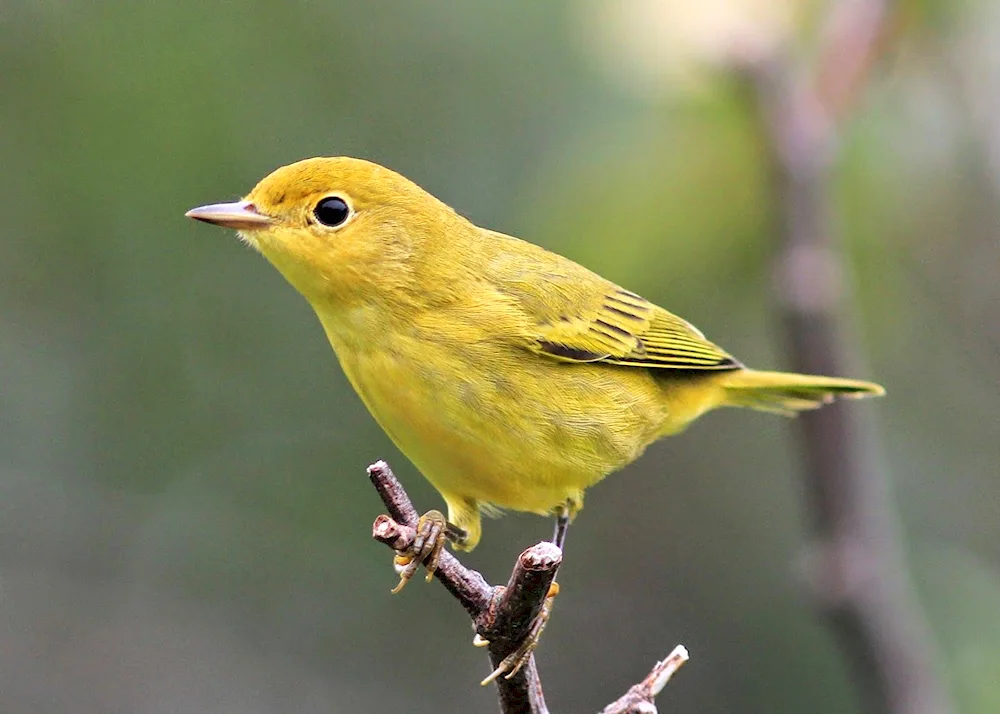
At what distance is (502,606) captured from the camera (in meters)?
2.95

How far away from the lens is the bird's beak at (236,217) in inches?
142

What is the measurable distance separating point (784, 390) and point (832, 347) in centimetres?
93

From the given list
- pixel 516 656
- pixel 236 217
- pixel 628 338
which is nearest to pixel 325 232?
pixel 236 217

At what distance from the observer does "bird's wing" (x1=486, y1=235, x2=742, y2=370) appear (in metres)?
4.07

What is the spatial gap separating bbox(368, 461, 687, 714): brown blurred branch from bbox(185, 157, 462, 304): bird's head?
953 mm

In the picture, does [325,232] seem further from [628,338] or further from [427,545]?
[628,338]

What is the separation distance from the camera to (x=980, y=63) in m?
4.56

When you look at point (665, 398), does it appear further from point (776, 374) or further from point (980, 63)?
point (980, 63)

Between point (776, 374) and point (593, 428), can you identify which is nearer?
point (593, 428)

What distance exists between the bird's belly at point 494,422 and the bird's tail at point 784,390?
1090mm

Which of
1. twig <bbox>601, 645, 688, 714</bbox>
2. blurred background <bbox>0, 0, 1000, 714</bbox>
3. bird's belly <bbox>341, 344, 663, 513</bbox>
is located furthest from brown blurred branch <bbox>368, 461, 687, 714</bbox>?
blurred background <bbox>0, 0, 1000, 714</bbox>

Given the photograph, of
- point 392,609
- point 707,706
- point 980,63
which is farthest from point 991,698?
point 392,609

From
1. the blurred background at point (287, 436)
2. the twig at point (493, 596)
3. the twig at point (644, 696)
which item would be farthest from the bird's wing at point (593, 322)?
the blurred background at point (287, 436)

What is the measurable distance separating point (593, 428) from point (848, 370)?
1.00m
